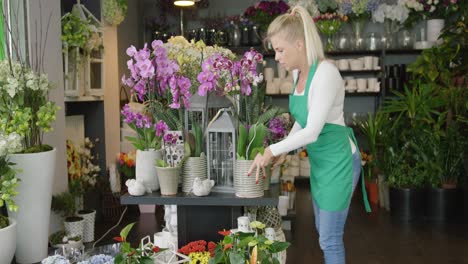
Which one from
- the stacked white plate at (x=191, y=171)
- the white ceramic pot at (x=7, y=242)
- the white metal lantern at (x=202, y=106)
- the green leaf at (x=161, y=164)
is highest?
the white metal lantern at (x=202, y=106)

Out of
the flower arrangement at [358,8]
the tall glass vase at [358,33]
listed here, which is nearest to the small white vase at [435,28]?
the flower arrangement at [358,8]

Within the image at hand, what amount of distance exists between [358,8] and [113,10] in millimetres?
3198

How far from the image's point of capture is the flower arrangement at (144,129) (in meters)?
2.31

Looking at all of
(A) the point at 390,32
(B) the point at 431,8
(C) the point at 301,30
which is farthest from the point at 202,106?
(B) the point at 431,8

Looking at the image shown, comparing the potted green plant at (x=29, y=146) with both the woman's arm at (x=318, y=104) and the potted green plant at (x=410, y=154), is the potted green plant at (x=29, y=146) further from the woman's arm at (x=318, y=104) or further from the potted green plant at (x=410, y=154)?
the potted green plant at (x=410, y=154)

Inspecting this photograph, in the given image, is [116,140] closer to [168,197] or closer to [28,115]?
[28,115]

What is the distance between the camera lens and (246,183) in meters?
2.17

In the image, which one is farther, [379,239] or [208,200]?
[379,239]

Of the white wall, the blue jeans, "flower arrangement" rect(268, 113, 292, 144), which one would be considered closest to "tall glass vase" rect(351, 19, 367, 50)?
the white wall

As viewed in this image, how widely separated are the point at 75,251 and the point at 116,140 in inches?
146

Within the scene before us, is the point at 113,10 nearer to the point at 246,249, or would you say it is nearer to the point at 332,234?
the point at 332,234

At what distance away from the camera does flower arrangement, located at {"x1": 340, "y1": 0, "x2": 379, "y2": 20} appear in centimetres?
698

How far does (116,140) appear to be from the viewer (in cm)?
584

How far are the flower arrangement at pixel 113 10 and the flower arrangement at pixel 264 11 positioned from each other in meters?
2.19
